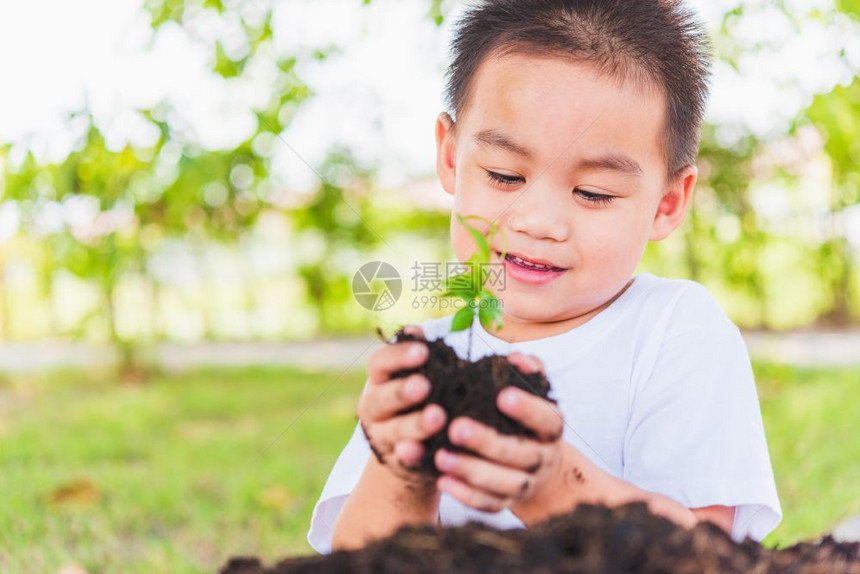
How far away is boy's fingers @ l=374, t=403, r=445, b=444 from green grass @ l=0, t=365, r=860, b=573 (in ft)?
5.65

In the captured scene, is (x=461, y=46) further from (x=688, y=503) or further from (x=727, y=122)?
(x=727, y=122)

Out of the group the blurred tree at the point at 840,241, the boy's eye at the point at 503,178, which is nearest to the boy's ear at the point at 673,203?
the boy's eye at the point at 503,178

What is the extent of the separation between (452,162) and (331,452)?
280 centimetres

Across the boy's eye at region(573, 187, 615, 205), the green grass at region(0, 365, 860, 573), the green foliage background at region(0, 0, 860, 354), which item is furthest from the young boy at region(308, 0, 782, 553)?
the green foliage background at region(0, 0, 860, 354)

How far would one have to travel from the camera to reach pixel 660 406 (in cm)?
164

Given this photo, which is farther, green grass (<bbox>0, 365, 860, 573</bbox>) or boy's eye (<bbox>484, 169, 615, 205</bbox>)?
green grass (<bbox>0, 365, 860, 573</bbox>)

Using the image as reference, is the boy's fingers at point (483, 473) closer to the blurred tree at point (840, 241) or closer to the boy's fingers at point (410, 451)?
the boy's fingers at point (410, 451)

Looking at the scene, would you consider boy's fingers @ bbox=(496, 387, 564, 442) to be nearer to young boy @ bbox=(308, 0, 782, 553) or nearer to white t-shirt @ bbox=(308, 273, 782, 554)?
young boy @ bbox=(308, 0, 782, 553)

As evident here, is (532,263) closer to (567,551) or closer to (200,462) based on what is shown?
(567,551)

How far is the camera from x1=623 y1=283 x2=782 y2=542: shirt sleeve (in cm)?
156

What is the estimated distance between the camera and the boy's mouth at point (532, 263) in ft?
5.45

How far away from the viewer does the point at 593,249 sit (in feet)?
5.42

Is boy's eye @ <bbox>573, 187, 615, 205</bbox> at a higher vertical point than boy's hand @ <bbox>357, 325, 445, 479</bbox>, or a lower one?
higher

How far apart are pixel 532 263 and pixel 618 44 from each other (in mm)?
468
